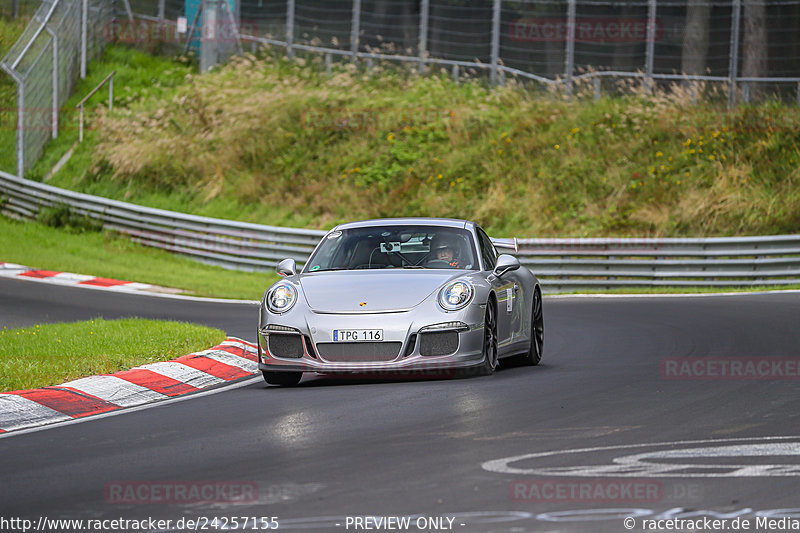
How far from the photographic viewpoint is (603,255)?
22.5 m

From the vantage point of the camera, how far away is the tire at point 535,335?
11.5m

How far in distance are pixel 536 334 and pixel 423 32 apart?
68.8ft

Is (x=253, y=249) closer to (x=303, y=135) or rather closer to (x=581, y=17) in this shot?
(x=303, y=135)

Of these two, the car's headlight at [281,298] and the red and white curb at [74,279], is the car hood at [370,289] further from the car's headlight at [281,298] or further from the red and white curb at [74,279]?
the red and white curb at [74,279]

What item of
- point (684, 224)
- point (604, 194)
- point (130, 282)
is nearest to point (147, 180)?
point (130, 282)

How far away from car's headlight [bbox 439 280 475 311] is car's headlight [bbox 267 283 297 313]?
117cm

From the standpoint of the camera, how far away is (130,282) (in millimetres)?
22688

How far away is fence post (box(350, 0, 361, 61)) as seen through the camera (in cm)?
3209

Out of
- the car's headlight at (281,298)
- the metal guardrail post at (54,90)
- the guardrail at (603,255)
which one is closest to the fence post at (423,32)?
the guardrail at (603,255)

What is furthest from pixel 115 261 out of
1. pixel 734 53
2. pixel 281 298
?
pixel 281 298

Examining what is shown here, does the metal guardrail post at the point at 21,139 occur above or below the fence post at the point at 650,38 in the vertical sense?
below

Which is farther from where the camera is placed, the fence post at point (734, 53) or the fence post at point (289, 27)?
the fence post at point (289, 27)

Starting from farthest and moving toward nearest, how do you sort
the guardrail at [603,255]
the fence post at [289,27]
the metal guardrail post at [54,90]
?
1. the fence post at [289,27]
2. the metal guardrail post at [54,90]
3. the guardrail at [603,255]

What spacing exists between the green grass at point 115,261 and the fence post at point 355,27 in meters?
8.77
